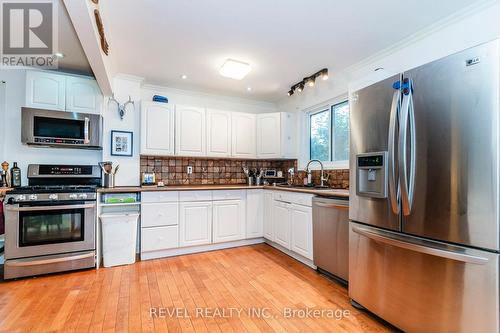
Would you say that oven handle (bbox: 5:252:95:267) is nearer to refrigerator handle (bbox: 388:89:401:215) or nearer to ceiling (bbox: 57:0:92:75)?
ceiling (bbox: 57:0:92:75)

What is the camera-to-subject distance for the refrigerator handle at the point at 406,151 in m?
1.52

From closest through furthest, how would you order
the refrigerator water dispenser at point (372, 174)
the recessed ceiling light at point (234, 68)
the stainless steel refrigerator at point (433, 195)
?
the stainless steel refrigerator at point (433, 195), the refrigerator water dispenser at point (372, 174), the recessed ceiling light at point (234, 68)

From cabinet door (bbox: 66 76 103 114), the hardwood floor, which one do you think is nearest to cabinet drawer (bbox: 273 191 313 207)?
the hardwood floor

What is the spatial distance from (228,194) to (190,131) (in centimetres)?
111

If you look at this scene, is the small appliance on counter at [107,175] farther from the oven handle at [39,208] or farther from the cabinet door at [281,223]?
the cabinet door at [281,223]

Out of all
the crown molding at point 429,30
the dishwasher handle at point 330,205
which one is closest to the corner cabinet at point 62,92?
the dishwasher handle at point 330,205

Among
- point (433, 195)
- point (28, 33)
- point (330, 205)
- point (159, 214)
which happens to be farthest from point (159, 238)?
point (433, 195)

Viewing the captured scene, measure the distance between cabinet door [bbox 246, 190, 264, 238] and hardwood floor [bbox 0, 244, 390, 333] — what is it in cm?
78

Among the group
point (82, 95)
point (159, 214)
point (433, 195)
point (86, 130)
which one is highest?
point (82, 95)

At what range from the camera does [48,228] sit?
8.33ft

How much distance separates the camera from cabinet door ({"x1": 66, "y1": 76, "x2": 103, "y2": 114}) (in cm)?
299

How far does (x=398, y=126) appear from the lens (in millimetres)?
1575

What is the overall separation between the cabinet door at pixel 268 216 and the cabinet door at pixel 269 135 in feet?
2.40

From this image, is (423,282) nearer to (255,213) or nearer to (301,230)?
(301,230)
